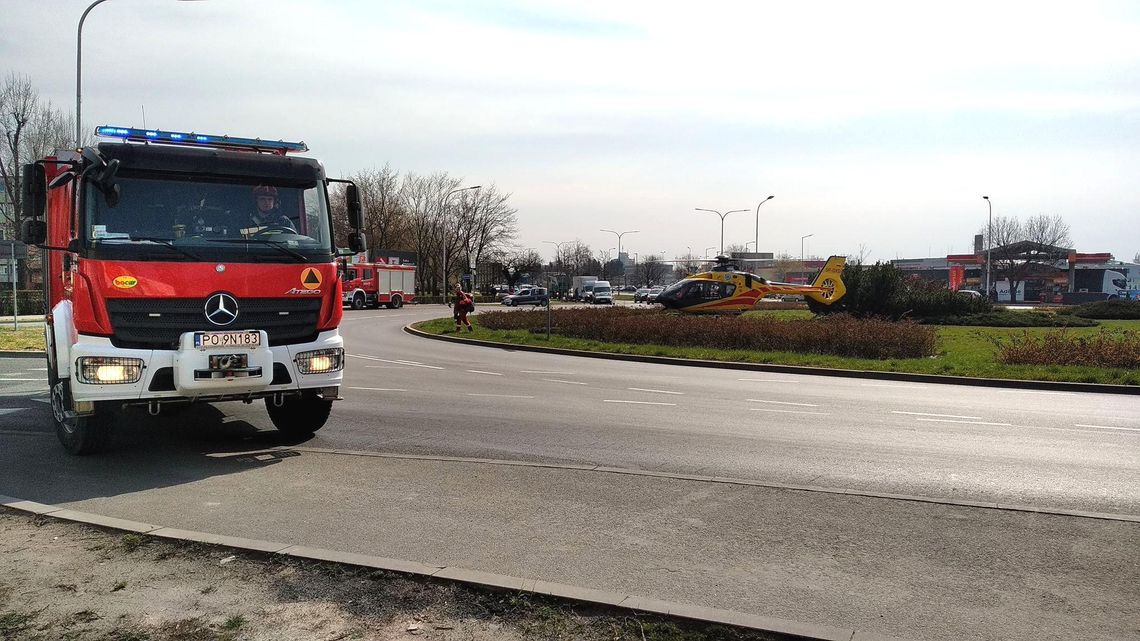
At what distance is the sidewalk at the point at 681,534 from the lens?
4578 mm

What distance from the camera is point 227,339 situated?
7734 mm

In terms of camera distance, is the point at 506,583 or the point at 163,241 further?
the point at 163,241

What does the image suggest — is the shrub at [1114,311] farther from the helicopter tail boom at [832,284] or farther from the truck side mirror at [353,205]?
the truck side mirror at [353,205]

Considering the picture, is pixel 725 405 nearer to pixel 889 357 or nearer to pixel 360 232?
pixel 360 232

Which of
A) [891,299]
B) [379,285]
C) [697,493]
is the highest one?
[379,285]

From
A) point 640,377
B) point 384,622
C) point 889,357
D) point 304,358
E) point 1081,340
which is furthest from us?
point 889,357

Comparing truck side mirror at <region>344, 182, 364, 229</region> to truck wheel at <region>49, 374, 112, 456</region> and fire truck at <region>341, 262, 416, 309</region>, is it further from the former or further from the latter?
fire truck at <region>341, 262, 416, 309</region>

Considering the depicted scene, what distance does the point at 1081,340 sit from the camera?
65.9 ft

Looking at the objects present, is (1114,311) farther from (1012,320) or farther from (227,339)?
(227,339)

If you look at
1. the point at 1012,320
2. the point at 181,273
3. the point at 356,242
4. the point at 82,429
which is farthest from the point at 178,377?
the point at 1012,320

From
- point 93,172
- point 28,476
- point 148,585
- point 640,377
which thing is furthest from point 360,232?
point 640,377

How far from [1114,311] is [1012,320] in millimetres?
9241

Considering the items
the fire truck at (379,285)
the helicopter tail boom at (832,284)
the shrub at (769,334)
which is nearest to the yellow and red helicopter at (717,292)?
the helicopter tail boom at (832,284)

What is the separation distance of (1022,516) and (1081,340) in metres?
16.3
